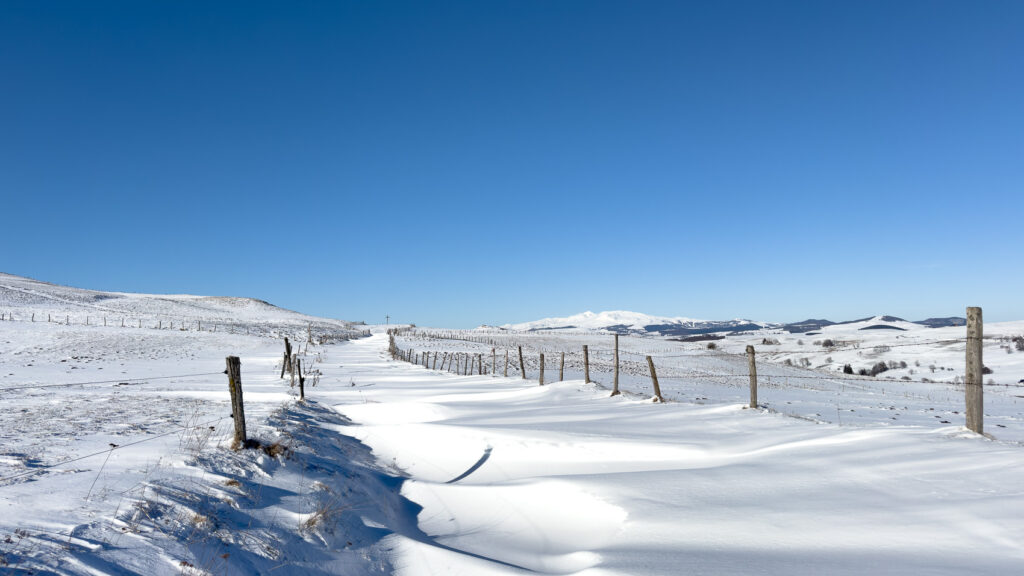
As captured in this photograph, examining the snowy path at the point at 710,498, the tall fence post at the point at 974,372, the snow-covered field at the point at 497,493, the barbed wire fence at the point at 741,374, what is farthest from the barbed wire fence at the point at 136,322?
the tall fence post at the point at 974,372

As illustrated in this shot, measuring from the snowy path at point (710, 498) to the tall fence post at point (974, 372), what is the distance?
290 millimetres

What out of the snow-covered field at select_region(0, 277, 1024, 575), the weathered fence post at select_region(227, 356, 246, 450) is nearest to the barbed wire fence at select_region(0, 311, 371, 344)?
the snow-covered field at select_region(0, 277, 1024, 575)

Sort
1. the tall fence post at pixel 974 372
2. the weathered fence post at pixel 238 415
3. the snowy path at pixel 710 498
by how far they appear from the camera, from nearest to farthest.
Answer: the snowy path at pixel 710 498 < the weathered fence post at pixel 238 415 < the tall fence post at pixel 974 372

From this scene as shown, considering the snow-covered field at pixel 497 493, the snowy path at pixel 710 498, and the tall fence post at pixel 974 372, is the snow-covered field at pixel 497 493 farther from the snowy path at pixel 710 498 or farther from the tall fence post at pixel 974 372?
the tall fence post at pixel 974 372

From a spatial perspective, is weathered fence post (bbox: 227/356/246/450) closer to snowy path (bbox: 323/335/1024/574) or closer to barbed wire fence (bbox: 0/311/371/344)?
snowy path (bbox: 323/335/1024/574)

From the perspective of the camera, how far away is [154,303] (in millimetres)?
78500

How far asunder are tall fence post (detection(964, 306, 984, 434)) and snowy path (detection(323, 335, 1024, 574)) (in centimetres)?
29

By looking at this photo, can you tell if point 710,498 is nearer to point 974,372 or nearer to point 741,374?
point 974,372

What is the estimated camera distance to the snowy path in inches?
166

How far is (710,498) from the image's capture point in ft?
18.9

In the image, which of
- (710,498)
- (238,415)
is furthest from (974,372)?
(238,415)

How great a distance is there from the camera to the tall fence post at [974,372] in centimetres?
714

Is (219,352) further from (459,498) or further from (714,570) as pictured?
(714,570)

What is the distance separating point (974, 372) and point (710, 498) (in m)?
4.68
